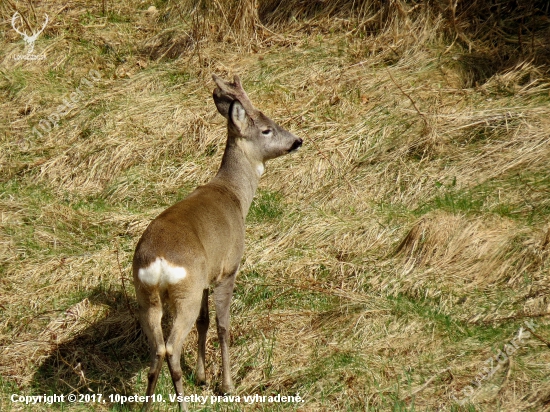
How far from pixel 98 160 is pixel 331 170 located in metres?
2.54

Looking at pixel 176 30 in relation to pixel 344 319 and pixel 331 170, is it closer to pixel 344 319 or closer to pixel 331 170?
pixel 331 170

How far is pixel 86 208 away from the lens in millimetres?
8453

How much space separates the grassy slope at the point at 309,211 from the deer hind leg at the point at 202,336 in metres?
0.09

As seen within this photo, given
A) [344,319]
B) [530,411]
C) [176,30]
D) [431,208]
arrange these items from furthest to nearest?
[176,30]
[431,208]
[344,319]
[530,411]

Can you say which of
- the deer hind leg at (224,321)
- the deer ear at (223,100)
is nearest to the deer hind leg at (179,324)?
the deer hind leg at (224,321)

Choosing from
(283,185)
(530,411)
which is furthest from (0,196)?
(530,411)

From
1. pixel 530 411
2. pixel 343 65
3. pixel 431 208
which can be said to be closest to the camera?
pixel 530 411

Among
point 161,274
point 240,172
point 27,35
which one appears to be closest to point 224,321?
point 161,274

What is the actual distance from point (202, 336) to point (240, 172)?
142 cm

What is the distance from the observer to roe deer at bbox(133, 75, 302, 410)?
5.37m

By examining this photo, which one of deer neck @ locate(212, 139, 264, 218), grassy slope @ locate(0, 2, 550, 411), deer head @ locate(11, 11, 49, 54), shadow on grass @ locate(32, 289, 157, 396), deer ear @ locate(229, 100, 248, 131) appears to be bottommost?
shadow on grass @ locate(32, 289, 157, 396)

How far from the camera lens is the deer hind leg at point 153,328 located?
212 inches

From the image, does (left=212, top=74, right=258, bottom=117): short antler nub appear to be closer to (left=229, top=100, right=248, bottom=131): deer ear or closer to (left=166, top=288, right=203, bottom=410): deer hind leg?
(left=229, top=100, right=248, bottom=131): deer ear

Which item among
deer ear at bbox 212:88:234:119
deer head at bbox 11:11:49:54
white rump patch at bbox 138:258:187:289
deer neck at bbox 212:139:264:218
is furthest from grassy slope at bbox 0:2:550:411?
deer ear at bbox 212:88:234:119
